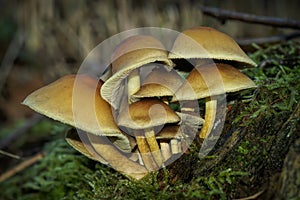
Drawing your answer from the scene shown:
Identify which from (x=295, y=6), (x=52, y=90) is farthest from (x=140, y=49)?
(x=295, y=6)

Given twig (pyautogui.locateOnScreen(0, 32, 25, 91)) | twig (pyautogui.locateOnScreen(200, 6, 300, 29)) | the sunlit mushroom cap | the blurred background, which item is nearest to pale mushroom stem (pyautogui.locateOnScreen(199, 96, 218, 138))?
the sunlit mushroom cap

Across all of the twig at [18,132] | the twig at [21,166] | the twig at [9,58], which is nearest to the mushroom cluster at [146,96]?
the twig at [21,166]

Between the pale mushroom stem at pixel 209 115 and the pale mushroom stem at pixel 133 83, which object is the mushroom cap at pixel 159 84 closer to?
the pale mushroom stem at pixel 133 83

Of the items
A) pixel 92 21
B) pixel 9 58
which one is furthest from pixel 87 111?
pixel 9 58

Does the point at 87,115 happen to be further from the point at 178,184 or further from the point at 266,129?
the point at 266,129

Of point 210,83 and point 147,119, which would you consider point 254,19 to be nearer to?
point 210,83

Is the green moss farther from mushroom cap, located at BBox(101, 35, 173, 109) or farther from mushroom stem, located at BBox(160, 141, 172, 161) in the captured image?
mushroom cap, located at BBox(101, 35, 173, 109)

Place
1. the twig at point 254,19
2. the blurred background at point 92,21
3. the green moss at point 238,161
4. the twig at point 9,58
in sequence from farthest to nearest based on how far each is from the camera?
the twig at point 9,58 → the blurred background at point 92,21 → the twig at point 254,19 → the green moss at point 238,161
